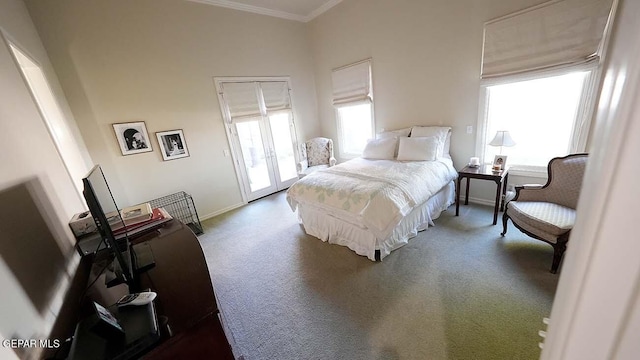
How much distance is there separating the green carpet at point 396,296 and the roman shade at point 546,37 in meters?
1.80

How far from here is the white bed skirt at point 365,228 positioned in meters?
2.40

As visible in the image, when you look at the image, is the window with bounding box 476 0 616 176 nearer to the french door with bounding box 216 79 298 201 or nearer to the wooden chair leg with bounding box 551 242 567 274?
the wooden chair leg with bounding box 551 242 567 274

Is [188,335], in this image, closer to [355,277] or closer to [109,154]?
[355,277]

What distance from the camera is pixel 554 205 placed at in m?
2.19

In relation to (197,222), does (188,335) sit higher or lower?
higher

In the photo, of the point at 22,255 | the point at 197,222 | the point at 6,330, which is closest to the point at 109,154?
the point at 197,222

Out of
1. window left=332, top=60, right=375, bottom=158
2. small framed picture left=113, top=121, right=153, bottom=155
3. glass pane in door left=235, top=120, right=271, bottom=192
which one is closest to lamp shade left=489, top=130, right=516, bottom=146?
window left=332, top=60, right=375, bottom=158

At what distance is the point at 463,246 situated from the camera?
2.42 meters

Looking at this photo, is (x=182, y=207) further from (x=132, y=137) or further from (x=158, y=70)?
(x=158, y=70)

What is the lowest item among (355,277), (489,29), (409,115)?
(355,277)

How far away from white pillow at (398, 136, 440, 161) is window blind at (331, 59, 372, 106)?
47.7 inches

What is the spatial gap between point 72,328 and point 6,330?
47 cm

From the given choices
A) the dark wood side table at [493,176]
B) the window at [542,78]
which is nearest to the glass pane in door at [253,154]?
the dark wood side table at [493,176]

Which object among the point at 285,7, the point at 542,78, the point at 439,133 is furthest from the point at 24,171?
the point at 542,78
